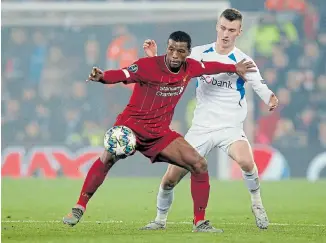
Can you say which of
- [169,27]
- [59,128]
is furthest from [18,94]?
[169,27]

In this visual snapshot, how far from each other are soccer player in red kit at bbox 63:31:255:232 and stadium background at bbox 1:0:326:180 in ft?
39.8

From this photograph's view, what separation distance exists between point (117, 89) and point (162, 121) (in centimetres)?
1310

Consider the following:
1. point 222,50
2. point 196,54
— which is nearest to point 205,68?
point 196,54

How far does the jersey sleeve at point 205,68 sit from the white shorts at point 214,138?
77cm

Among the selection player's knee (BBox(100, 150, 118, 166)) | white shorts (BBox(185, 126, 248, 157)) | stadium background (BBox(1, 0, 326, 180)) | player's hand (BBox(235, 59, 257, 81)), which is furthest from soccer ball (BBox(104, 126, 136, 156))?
stadium background (BBox(1, 0, 326, 180))

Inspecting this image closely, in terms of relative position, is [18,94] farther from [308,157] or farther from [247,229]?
[247,229]

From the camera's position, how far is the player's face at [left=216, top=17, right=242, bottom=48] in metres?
11.1

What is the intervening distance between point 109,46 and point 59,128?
6.85 feet

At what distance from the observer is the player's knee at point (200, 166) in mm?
10141

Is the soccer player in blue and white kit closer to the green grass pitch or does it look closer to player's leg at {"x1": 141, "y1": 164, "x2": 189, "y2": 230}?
player's leg at {"x1": 141, "y1": 164, "x2": 189, "y2": 230}

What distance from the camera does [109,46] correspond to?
23672 millimetres

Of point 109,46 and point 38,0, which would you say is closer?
point 109,46

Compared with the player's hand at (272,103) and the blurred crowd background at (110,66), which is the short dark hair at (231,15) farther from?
the blurred crowd background at (110,66)

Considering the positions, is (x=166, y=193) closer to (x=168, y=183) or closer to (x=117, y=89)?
(x=168, y=183)
